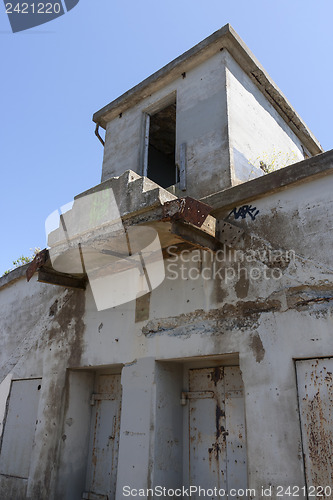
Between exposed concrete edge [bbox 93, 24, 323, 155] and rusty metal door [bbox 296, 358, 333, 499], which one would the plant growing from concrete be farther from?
rusty metal door [bbox 296, 358, 333, 499]

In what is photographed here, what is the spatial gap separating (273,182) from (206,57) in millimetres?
3323

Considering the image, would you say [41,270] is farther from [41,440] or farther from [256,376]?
[256,376]

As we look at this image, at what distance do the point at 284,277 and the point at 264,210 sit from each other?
0.89 metres

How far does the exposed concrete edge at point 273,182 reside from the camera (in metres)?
4.21

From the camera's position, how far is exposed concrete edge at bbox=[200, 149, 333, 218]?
4207 millimetres

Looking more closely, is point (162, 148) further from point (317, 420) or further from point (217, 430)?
point (317, 420)

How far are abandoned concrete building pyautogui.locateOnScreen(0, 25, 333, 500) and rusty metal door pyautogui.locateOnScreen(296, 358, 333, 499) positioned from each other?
10 millimetres

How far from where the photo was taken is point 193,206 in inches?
170

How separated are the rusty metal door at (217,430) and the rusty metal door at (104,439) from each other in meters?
1.37

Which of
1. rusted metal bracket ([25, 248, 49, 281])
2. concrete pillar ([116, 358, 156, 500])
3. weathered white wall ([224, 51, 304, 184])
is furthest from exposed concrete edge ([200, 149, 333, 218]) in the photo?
rusted metal bracket ([25, 248, 49, 281])

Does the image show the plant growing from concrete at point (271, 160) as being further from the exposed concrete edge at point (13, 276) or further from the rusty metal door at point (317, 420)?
the exposed concrete edge at point (13, 276)

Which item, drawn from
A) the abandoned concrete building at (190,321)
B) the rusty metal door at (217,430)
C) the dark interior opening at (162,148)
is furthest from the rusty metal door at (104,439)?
the dark interior opening at (162,148)

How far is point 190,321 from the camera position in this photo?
4.87 metres
